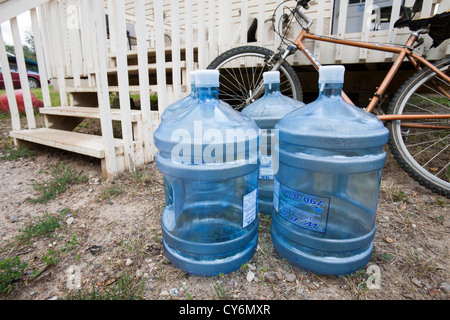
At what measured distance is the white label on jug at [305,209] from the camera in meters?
0.93

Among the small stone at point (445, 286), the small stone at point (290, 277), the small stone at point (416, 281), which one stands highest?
the small stone at point (290, 277)

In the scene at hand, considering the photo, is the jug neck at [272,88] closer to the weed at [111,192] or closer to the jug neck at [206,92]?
the jug neck at [206,92]

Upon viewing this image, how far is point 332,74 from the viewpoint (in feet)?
3.09

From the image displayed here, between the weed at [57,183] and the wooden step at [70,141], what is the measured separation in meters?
A: 0.19

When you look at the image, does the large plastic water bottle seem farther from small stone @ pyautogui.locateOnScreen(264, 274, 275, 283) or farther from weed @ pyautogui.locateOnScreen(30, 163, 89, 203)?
weed @ pyautogui.locateOnScreen(30, 163, 89, 203)

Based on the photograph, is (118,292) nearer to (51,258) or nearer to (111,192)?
(51,258)

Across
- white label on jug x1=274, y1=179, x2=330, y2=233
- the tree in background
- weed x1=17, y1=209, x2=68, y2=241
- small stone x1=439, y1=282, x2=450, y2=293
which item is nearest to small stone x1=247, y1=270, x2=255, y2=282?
white label on jug x1=274, y1=179, x2=330, y2=233

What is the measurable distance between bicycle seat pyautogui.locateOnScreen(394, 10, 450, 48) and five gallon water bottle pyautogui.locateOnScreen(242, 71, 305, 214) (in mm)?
1143

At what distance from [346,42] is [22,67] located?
297 cm

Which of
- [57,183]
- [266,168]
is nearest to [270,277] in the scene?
[266,168]

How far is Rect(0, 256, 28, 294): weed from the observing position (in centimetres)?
97

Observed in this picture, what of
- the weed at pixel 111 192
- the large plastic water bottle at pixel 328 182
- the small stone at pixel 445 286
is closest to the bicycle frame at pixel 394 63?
the large plastic water bottle at pixel 328 182

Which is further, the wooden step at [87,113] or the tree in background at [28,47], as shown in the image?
the tree in background at [28,47]

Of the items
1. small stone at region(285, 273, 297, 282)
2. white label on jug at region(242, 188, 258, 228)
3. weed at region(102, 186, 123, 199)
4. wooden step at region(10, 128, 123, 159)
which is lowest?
small stone at region(285, 273, 297, 282)
